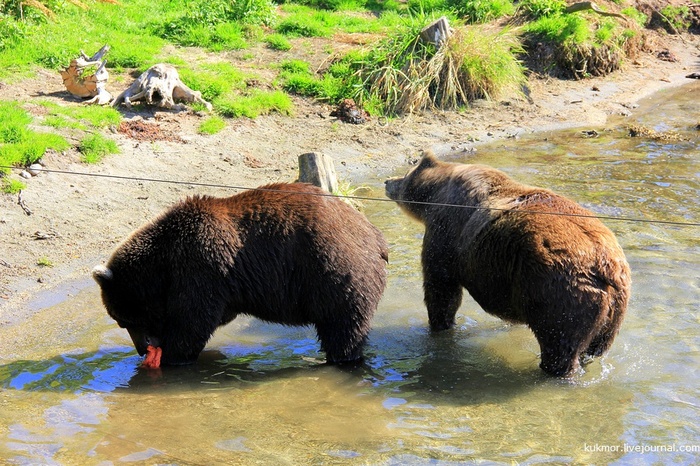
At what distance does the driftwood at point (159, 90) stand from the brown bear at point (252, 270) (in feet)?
17.8

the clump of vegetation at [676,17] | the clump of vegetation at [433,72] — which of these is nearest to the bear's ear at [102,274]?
the clump of vegetation at [433,72]

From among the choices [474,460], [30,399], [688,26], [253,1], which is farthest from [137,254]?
[688,26]

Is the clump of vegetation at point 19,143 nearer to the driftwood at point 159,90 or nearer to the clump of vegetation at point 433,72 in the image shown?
the driftwood at point 159,90

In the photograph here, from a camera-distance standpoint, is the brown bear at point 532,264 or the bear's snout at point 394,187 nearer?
the brown bear at point 532,264

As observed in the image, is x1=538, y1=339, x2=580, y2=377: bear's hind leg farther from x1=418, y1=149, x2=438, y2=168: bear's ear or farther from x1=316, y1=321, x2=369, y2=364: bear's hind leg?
x1=418, y1=149, x2=438, y2=168: bear's ear

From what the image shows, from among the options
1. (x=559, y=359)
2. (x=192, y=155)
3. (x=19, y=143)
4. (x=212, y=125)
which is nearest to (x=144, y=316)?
(x=559, y=359)

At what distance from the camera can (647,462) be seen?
221 inches

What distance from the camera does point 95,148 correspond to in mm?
10414

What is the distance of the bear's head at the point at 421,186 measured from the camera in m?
7.92

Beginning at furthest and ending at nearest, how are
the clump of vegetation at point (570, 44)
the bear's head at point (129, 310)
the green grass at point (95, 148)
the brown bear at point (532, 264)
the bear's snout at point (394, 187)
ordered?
1. the clump of vegetation at point (570, 44)
2. the green grass at point (95, 148)
3. the bear's snout at point (394, 187)
4. the bear's head at point (129, 310)
5. the brown bear at point (532, 264)

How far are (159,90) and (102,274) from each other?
5745 mm

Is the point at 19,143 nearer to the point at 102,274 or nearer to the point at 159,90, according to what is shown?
the point at 159,90

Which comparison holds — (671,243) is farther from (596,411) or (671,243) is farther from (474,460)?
(474,460)

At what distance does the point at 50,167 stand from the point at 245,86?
14.0 ft
